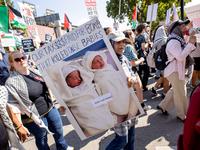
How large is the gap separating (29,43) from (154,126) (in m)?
5.29

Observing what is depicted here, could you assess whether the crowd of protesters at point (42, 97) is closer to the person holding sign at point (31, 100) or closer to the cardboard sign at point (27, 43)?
the person holding sign at point (31, 100)

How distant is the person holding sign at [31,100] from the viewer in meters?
1.75

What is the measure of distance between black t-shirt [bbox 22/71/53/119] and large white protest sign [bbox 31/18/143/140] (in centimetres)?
88

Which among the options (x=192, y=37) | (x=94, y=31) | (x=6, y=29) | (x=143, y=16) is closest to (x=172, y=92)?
(x=192, y=37)

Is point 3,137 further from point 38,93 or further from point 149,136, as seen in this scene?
point 149,136

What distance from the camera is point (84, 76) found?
118cm

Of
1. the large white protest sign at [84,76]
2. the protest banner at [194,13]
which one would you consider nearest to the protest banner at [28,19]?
the large white protest sign at [84,76]

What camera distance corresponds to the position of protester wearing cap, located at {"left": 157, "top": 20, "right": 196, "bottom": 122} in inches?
86.7

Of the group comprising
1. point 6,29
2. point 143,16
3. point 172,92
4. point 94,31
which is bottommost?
point 172,92

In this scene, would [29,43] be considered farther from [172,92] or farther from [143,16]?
[143,16]

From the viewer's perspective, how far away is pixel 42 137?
1.98 meters

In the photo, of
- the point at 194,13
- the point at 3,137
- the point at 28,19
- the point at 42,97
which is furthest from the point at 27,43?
the point at 194,13

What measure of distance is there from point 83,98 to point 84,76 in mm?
181

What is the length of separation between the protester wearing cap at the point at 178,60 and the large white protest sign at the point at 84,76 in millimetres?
1481
